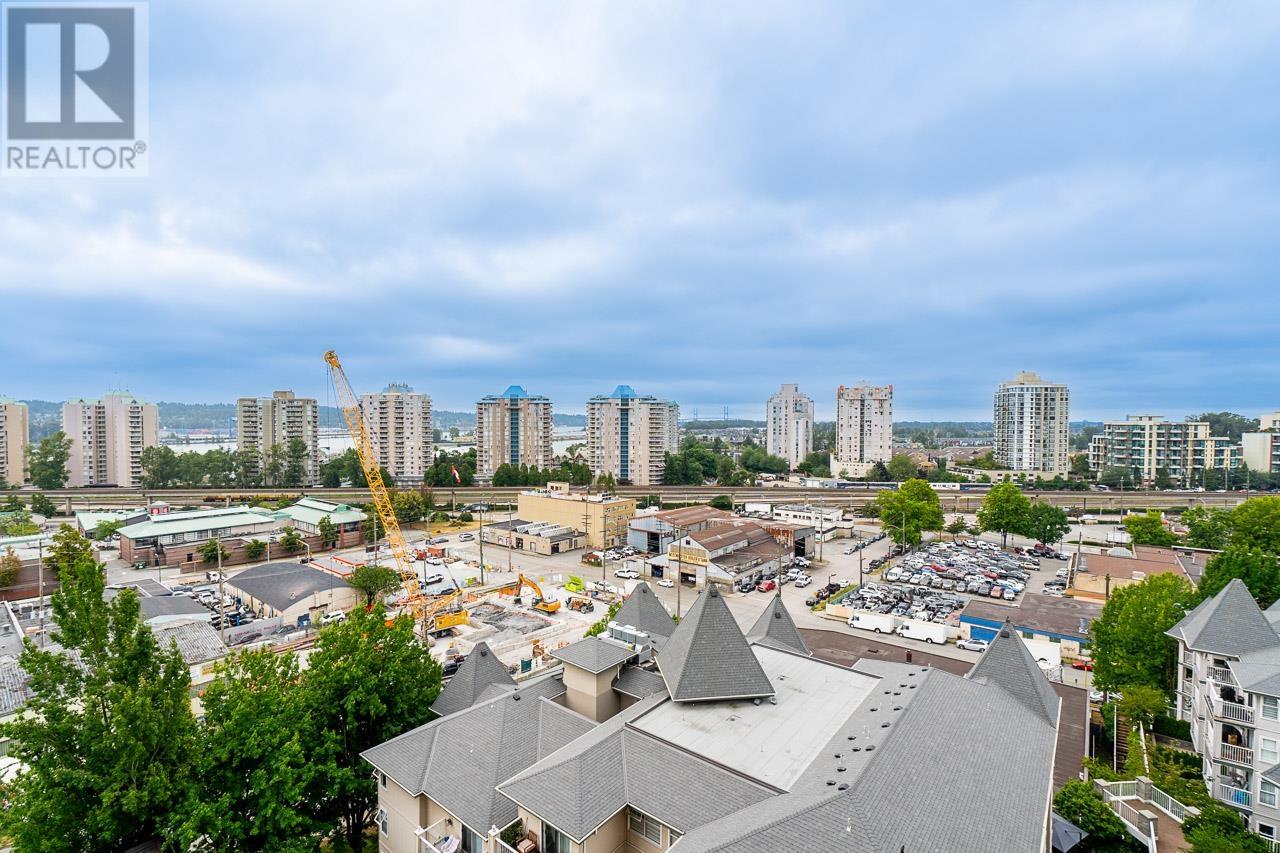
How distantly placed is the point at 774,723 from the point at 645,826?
11.1 ft

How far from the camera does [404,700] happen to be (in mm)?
14414

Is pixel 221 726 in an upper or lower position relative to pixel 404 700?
upper

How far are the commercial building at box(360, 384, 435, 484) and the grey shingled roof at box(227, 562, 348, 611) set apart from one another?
5392 cm

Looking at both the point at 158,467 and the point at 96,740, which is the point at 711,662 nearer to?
the point at 96,740

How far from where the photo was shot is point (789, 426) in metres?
114

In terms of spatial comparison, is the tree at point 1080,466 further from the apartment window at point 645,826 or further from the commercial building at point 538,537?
the apartment window at point 645,826

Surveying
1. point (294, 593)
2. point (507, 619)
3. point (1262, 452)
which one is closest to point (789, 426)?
point (1262, 452)

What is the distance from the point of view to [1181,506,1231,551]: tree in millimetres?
40656

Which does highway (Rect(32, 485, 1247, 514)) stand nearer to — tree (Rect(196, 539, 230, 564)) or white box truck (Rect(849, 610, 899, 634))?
tree (Rect(196, 539, 230, 564))

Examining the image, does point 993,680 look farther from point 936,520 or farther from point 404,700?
point 936,520

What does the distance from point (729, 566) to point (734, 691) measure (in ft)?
86.6

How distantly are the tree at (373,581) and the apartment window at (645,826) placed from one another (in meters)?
26.2

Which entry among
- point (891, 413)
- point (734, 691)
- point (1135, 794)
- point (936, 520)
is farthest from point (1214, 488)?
point (734, 691)

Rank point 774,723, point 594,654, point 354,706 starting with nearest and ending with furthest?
point 774,723 → point 354,706 → point 594,654
